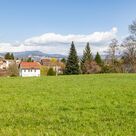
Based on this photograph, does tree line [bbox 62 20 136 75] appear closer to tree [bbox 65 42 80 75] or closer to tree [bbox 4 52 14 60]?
tree [bbox 65 42 80 75]

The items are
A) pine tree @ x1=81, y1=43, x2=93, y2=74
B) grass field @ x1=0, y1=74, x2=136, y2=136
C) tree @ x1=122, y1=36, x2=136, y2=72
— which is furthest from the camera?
pine tree @ x1=81, y1=43, x2=93, y2=74

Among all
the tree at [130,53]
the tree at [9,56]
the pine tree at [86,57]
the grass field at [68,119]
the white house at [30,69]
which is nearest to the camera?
the grass field at [68,119]

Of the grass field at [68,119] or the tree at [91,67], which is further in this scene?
the tree at [91,67]

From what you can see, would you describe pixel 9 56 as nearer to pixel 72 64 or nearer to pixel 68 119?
pixel 72 64

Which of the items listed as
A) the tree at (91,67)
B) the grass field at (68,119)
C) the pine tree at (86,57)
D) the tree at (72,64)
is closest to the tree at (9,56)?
the pine tree at (86,57)

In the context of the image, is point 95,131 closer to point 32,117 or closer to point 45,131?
point 45,131

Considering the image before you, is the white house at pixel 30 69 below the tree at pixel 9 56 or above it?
below

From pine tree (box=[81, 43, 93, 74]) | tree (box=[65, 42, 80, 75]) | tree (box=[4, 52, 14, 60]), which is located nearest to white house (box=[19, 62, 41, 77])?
pine tree (box=[81, 43, 93, 74])

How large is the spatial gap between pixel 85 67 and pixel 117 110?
8017 cm

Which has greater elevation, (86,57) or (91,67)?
(86,57)

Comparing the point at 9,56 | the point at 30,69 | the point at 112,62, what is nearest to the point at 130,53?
the point at 112,62

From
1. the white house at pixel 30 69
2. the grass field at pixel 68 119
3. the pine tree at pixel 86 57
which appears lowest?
the white house at pixel 30 69

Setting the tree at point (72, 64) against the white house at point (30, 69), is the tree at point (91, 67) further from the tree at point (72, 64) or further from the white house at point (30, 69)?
the white house at point (30, 69)

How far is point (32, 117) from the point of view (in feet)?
33.0
